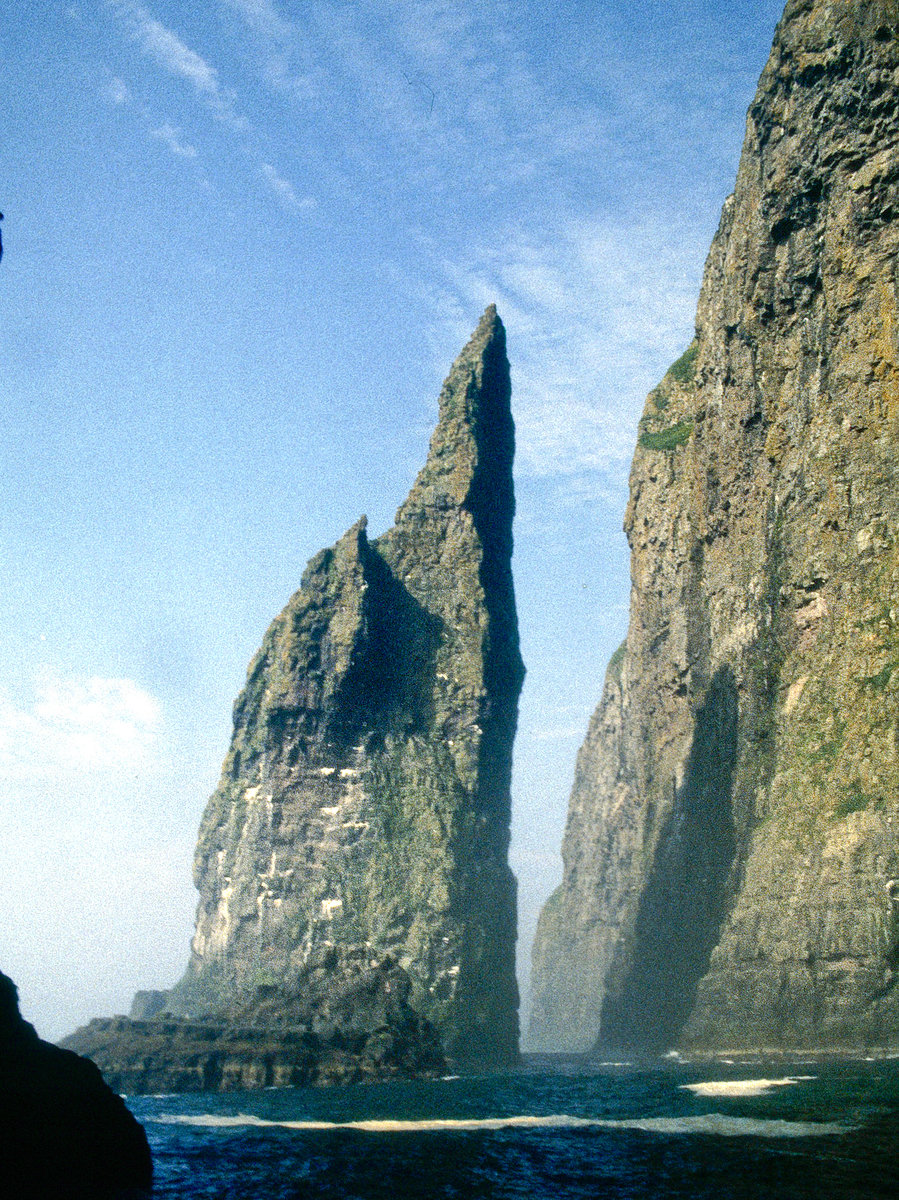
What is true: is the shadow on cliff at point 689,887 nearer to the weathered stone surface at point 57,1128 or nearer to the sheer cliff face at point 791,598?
the sheer cliff face at point 791,598

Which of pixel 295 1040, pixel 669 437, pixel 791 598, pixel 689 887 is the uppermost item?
pixel 669 437

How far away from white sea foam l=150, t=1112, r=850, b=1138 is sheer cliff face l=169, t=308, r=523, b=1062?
42.3 metres

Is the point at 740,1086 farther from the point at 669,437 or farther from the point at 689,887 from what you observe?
the point at 669,437

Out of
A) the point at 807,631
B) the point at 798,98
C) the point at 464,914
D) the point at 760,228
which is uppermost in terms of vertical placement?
the point at 798,98

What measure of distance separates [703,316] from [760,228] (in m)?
17.5

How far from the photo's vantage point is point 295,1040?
71625 mm

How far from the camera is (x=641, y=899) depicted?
106375 millimetres

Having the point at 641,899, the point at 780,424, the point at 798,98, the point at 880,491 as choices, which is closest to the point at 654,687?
the point at 641,899

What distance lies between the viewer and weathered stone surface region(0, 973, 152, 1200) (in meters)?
22.7

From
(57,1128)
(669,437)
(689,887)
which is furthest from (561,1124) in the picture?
(669,437)

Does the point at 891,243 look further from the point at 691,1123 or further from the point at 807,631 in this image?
the point at 691,1123

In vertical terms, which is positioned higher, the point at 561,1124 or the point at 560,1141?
the point at 560,1141

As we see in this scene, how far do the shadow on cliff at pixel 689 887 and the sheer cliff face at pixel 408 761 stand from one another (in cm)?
1342

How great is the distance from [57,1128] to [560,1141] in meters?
20.0
